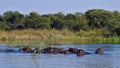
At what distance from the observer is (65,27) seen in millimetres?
72250

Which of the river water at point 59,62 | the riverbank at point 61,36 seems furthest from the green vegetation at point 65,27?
the river water at point 59,62

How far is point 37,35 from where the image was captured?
48.9m

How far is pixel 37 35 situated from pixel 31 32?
1.12 meters

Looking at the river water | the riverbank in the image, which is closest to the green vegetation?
the riverbank

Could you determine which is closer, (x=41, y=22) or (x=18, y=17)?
(x=41, y=22)

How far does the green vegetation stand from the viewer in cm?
4816

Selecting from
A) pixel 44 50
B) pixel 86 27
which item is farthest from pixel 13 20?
pixel 44 50

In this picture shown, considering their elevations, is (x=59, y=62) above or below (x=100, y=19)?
below

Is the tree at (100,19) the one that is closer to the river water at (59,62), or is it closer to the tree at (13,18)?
the tree at (13,18)

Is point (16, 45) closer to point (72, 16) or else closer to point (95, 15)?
point (95, 15)

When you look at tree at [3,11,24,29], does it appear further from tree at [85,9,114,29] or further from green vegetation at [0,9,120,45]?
tree at [85,9,114,29]

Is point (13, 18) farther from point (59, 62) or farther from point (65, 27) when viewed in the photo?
point (59, 62)

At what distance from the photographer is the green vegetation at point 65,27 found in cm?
4816

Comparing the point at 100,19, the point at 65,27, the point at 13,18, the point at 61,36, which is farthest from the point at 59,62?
the point at 13,18
